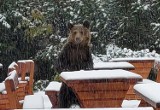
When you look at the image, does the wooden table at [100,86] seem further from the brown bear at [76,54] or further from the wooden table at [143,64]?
the wooden table at [143,64]

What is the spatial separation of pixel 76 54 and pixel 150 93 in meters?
2.73

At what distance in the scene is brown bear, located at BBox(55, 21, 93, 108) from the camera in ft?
18.5

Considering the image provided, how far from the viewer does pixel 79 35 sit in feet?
19.7

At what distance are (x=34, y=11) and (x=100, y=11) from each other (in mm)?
2184

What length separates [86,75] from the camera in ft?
15.8

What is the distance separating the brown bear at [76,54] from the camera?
5.76 metres

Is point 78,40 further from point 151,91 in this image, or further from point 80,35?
point 151,91

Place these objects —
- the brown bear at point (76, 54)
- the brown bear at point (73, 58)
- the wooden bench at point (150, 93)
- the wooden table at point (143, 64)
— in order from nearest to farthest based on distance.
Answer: the wooden bench at point (150, 93) → the brown bear at point (73, 58) → the brown bear at point (76, 54) → the wooden table at point (143, 64)

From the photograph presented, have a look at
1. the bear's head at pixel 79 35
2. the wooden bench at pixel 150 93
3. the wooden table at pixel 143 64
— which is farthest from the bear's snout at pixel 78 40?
the wooden bench at pixel 150 93

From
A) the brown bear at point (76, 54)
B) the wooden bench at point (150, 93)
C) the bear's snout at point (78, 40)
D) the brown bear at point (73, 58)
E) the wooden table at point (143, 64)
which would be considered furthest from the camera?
the wooden table at point (143, 64)

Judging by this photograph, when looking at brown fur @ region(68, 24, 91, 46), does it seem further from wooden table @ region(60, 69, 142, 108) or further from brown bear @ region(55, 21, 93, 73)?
wooden table @ region(60, 69, 142, 108)

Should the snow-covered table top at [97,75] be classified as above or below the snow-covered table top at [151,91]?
below

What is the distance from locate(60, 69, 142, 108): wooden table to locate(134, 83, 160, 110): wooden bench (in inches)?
42.2

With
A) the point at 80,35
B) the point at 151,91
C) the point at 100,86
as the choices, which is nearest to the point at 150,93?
the point at 151,91
